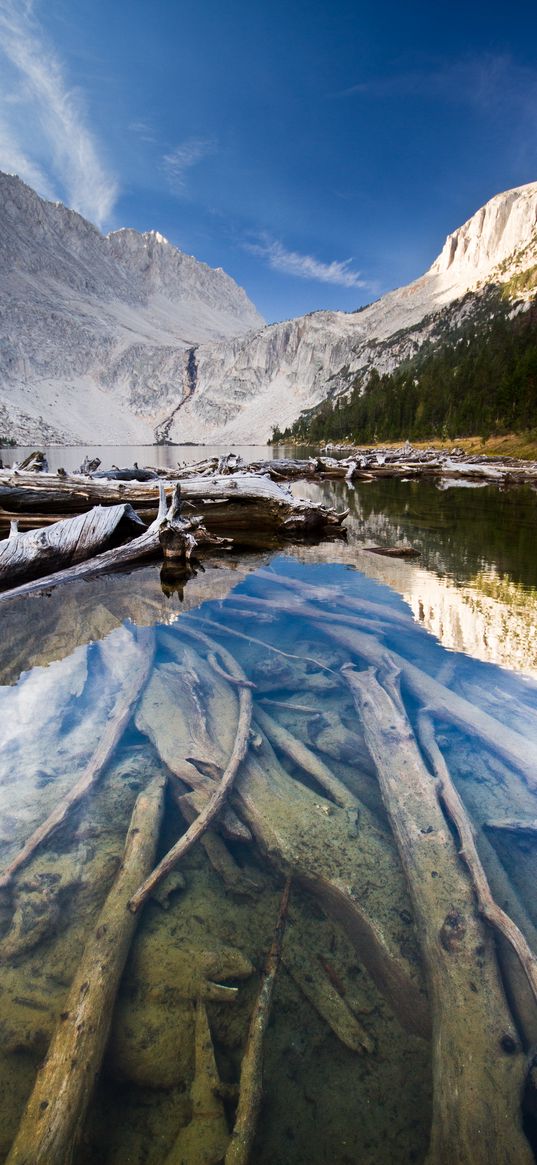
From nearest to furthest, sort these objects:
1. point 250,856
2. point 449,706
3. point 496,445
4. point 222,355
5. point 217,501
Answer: point 250,856, point 449,706, point 217,501, point 496,445, point 222,355

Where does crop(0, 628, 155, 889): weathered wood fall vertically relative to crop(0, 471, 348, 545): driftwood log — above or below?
below

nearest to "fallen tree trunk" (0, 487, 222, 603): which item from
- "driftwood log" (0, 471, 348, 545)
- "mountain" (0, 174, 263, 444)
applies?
"driftwood log" (0, 471, 348, 545)

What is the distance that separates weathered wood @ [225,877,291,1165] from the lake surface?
4 centimetres

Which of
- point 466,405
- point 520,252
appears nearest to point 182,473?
point 466,405

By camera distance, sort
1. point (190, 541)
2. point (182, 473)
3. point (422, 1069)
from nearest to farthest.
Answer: point (422, 1069) → point (190, 541) → point (182, 473)

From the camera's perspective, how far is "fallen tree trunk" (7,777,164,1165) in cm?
161

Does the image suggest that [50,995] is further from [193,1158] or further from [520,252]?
[520,252]

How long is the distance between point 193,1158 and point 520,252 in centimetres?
20784

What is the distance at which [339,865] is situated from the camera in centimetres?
277

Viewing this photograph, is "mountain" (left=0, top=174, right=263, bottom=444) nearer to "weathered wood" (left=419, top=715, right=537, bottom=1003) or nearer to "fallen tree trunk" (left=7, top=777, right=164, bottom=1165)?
"weathered wood" (left=419, top=715, right=537, bottom=1003)

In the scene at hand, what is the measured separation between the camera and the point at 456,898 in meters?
2.48

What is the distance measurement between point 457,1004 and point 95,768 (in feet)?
8.57

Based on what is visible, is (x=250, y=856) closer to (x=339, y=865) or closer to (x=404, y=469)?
(x=339, y=865)

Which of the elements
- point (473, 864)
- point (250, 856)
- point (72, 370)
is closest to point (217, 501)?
point (250, 856)
